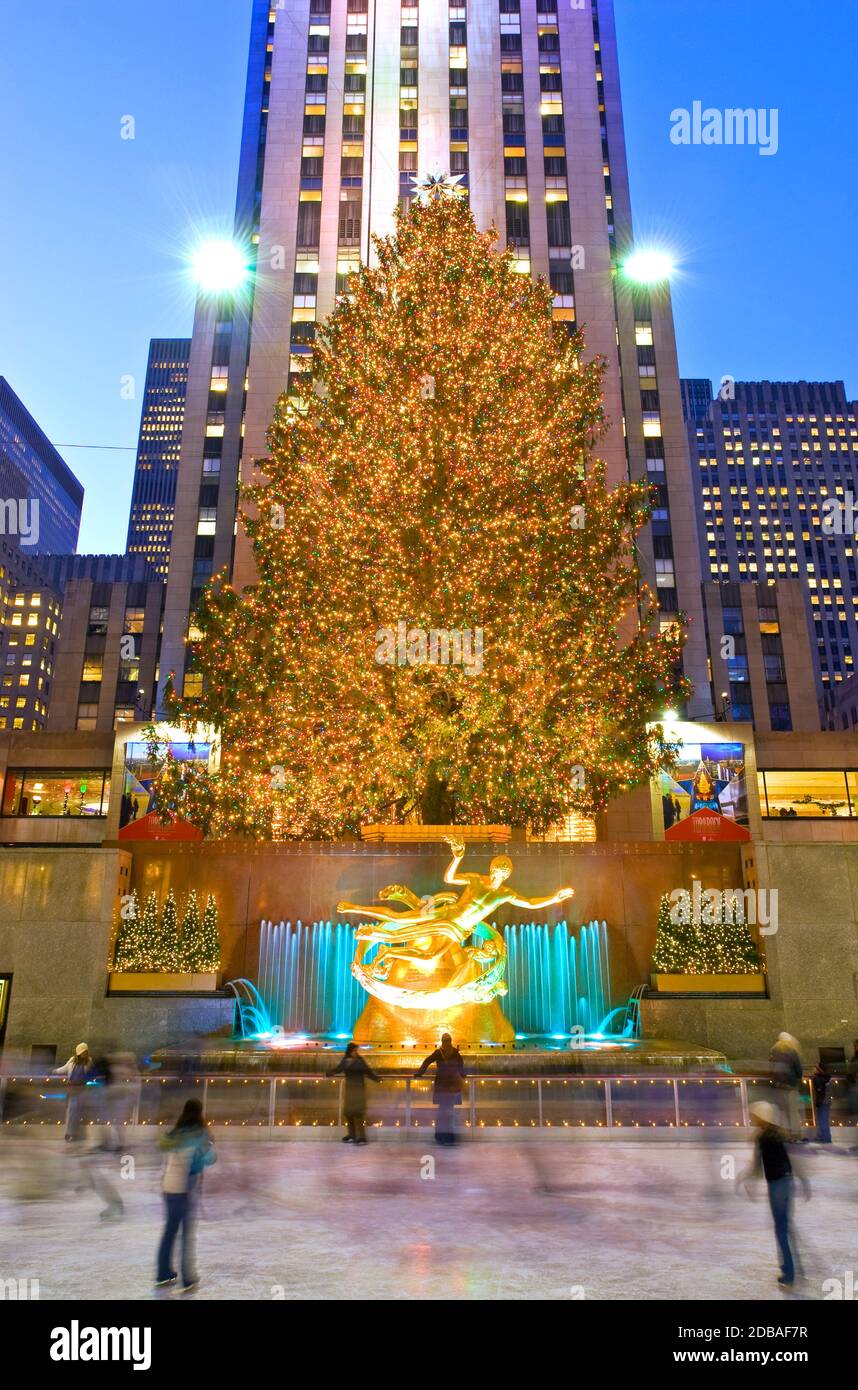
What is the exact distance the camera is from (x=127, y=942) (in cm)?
2027

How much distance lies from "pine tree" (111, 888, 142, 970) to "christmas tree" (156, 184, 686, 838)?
5.03 metres

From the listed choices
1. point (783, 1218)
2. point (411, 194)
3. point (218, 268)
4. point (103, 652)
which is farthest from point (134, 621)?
point (783, 1218)

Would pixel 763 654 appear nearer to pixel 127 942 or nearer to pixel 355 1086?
pixel 127 942

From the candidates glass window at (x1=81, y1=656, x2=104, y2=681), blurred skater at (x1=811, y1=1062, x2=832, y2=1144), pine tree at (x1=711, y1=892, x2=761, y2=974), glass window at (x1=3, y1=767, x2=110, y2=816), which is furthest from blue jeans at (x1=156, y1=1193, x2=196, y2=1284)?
glass window at (x1=81, y1=656, x2=104, y2=681)

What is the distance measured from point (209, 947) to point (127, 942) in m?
1.83

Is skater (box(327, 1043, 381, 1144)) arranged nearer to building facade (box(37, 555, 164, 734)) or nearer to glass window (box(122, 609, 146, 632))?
building facade (box(37, 555, 164, 734))

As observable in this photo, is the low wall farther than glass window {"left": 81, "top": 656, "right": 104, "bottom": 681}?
→ No

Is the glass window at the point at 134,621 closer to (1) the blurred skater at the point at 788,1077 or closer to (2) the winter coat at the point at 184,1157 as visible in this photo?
(1) the blurred skater at the point at 788,1077

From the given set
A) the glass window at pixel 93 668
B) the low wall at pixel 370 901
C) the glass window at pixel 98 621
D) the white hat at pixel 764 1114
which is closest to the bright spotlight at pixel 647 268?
the glass window at pixel 98 621

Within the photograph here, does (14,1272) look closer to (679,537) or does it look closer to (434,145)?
(679,537)

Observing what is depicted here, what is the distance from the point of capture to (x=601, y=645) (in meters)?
25.2

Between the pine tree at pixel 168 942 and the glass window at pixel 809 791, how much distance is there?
39956 mm

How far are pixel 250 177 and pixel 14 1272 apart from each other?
79.2 metres

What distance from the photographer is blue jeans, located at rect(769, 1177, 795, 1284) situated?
6.71 m
